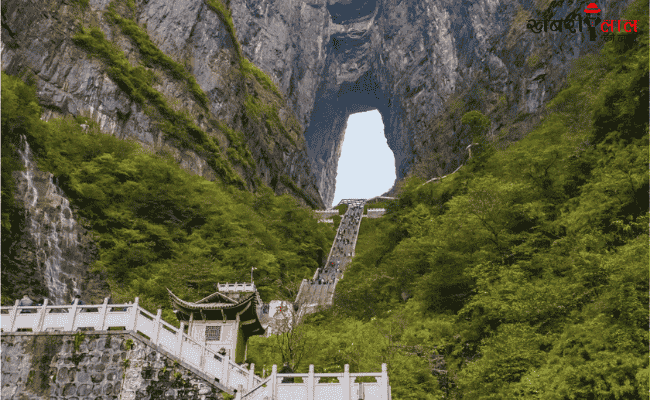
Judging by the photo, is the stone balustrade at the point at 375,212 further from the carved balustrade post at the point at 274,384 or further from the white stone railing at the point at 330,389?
the carved balustrade post at the point at 274,384

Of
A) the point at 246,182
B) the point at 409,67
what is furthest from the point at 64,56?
the point at 409,67

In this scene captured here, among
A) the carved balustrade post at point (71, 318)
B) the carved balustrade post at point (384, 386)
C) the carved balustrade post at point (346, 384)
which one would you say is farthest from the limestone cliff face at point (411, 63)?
the carved balustrade post at point (71, 318)

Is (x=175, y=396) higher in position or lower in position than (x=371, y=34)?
lower

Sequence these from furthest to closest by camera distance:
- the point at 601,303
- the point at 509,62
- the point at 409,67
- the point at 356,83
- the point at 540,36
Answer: the point at 356,83, the point at 409,67, the point at 509,62, the point at 540,36, the point at 601,303

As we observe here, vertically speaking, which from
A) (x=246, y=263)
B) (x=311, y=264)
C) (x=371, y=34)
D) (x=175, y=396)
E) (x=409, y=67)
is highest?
(x=371, y=34)

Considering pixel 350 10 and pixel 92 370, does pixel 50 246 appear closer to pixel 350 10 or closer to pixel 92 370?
pixel 92 370

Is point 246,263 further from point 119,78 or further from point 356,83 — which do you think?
point 356,83

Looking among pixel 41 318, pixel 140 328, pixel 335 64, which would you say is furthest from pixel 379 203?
pixel 41 318

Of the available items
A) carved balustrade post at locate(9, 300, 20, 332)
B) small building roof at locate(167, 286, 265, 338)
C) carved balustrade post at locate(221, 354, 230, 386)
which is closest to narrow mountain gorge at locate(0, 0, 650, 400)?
small building roof at locate(167, 286, 265, 338)
